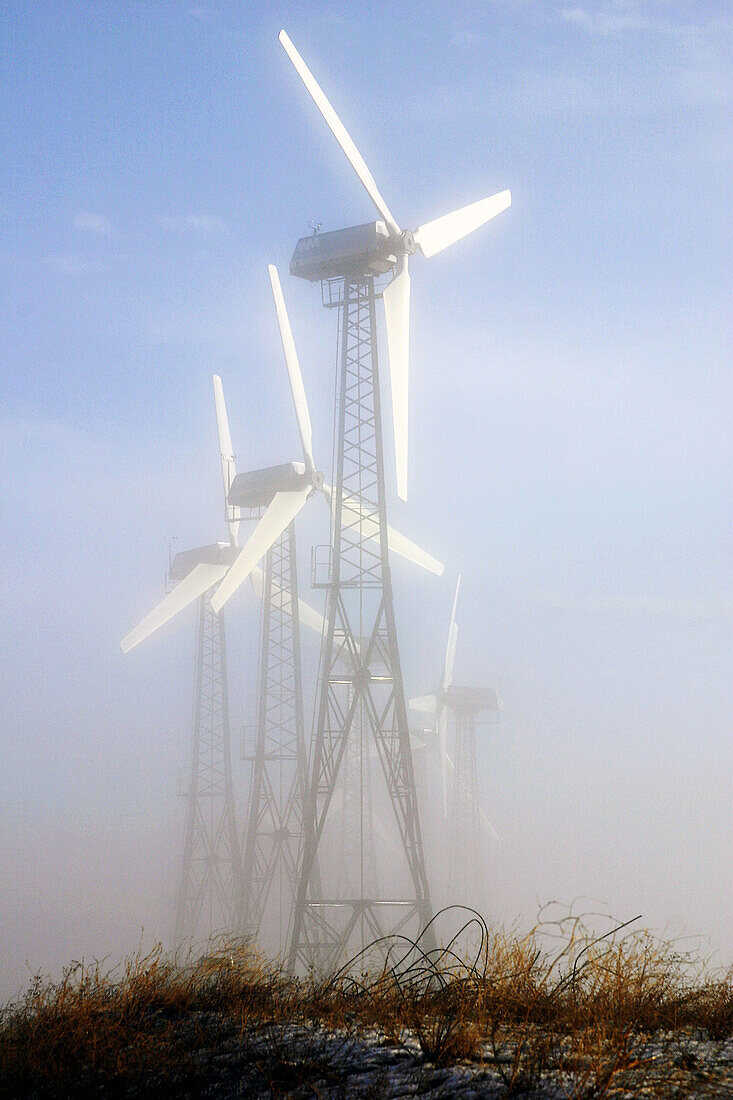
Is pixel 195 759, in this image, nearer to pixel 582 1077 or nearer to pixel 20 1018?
pixel 20 1018

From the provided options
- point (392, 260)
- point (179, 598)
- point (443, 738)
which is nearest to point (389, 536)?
point (392, 260)

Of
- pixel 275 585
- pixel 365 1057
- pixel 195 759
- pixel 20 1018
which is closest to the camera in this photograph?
pixel 365 1057

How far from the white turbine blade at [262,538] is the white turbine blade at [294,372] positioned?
1.38 metres

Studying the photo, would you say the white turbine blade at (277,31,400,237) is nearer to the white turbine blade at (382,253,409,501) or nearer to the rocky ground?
the white turbine blade at (382,253,409,501)

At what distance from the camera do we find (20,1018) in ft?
28.9

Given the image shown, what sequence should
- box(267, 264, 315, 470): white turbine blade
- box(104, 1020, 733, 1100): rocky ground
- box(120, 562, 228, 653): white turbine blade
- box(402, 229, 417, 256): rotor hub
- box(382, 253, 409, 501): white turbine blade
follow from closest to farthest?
box(104, 1020, 733, 1100): rocky ground → box(382, 253, 409, 501): white turbine blade → box(402, 229, 417, 256): rotor hub → box(267, 264, 315, 470): white turbine blade → box(120, 562, 228, 653): white turbine blade

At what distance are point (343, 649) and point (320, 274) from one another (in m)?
10.5

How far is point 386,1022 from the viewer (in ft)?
25.2

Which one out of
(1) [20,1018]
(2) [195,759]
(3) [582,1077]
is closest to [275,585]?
(2) [195,759]

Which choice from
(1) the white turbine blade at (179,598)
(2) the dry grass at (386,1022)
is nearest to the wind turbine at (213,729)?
(1) the white turbine blade at (179,598)

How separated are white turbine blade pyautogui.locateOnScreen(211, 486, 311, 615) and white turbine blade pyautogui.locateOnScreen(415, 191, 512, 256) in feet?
33.0

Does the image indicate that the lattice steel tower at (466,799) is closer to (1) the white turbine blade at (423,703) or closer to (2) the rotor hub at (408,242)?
(1) the white turbine blade at (423,703)

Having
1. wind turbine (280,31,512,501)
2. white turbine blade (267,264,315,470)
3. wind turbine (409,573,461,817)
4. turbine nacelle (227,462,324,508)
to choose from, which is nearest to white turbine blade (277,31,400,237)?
wind turbine (280,31,512,501)

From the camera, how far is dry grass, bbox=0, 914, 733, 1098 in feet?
22.2
